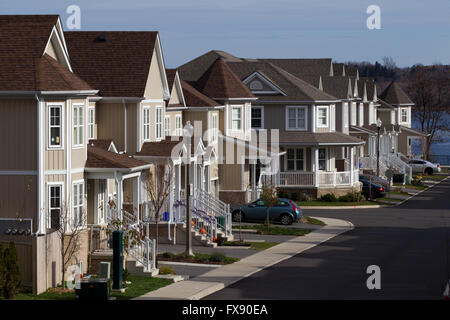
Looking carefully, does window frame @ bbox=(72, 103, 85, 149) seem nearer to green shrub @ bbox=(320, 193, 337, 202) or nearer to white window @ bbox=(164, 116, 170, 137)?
white window @ bbox=(164, 116, 170, 137)

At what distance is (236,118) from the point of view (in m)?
54.2

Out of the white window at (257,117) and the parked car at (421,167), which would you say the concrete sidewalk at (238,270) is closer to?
the white window at (257,117)

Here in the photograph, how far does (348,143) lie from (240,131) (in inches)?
455

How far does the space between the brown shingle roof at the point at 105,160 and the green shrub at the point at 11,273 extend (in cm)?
615

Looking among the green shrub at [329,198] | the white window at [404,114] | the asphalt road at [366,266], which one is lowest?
the asphalt road at [366,266]

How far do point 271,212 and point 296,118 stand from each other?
17190mm

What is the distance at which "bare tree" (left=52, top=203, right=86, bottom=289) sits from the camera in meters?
27.3

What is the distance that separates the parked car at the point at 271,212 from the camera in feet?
155

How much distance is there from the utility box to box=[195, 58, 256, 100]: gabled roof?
29.4 meters

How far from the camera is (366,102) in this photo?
83562 mm

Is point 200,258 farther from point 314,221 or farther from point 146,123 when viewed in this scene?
point 314,221

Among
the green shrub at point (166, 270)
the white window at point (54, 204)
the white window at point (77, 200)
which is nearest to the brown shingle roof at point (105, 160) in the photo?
the white window at point (77, 200)

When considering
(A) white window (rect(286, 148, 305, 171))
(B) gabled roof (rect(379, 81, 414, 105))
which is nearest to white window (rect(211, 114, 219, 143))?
(A) white window (rect(286, 148, 305, 171))

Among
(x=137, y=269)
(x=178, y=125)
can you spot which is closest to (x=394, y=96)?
(x=178, y=125)
